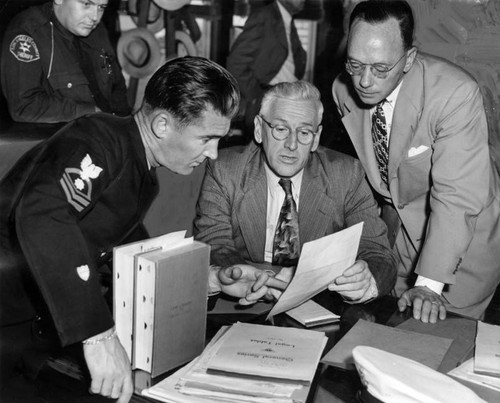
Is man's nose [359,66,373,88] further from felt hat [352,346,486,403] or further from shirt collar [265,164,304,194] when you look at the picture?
felt hat [352,346,486,403]

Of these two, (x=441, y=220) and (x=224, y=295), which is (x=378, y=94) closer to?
(x=441, y=220)

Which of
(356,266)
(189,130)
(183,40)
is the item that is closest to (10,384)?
(189,130)

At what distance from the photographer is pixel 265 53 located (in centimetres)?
454

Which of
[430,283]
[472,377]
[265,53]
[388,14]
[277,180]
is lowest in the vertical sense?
[430,283]

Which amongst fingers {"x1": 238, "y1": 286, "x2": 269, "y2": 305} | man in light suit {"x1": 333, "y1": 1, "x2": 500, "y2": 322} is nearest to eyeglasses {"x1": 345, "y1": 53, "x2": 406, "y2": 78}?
man in light suit {"x1": 333, "y1": 1, "x2": 500, "y2": 322}

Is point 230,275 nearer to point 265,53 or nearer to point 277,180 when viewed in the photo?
point 277,180

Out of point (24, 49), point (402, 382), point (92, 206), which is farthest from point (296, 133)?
point (24, 49)

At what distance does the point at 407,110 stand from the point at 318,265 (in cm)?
92

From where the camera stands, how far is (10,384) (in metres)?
1.27

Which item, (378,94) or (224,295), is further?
(378,94)

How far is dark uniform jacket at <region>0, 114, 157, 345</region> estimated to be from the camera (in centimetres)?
126

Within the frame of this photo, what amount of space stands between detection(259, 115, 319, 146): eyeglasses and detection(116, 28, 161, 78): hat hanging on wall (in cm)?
229

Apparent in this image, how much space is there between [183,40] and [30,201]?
3.36 m

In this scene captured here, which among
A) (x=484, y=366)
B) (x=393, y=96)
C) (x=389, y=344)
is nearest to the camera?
(x=484, y=366)
